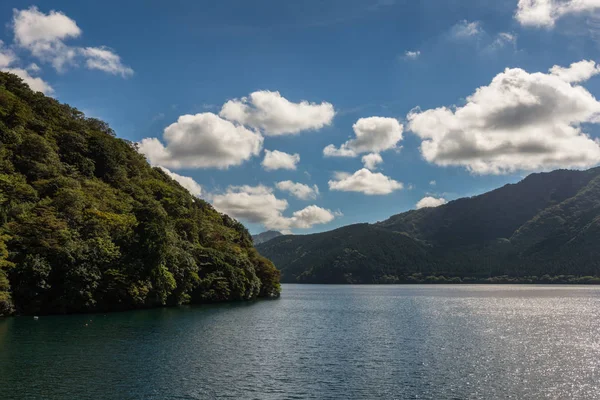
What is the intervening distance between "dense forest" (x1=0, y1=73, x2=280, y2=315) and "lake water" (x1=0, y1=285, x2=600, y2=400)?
8351 mm

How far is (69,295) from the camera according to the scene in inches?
3250

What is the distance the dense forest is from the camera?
8131 centimetres

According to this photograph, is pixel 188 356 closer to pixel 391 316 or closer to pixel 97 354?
pixel 97 354

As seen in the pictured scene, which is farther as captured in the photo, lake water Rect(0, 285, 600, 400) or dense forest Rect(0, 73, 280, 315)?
dense forest Rect(0, 73, 280, 315)

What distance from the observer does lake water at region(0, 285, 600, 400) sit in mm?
34094

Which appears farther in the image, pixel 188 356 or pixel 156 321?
pixel 156 321

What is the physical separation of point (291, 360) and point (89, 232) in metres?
62.9

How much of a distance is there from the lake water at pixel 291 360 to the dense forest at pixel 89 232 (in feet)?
27.4

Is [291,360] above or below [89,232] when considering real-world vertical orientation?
below

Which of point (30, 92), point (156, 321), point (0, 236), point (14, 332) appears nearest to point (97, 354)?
point (14, 332)

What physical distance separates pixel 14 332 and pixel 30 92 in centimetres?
11192

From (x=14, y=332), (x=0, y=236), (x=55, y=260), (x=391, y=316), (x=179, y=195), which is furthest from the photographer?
(x=179, y=195)

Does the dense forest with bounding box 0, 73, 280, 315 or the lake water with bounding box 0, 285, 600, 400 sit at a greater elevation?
the dense forest with bounding box 0, 73, 280, 315

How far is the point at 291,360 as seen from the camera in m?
45.8
